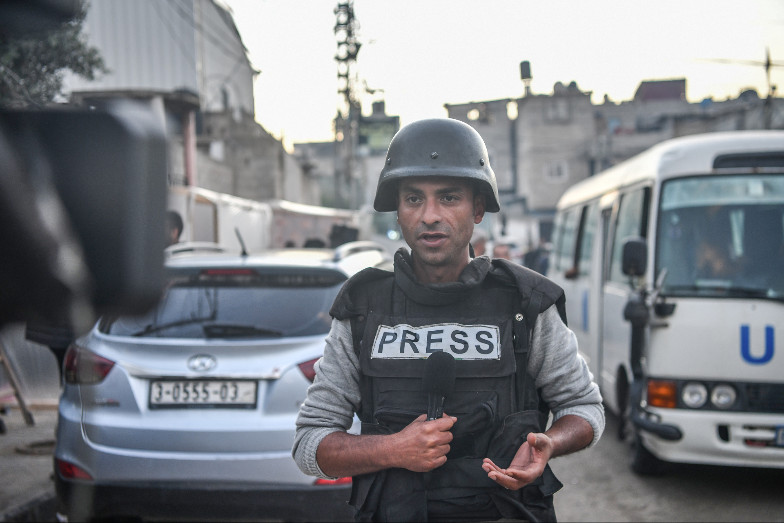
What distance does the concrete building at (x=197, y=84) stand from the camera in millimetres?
18906

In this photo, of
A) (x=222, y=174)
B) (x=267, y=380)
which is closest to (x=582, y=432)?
(x=267, y=380)

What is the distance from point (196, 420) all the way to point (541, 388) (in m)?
1.89

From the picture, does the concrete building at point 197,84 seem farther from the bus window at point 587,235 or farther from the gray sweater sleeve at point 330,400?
the gray sweater sleeve at point 330,400

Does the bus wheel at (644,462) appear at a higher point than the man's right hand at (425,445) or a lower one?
lower

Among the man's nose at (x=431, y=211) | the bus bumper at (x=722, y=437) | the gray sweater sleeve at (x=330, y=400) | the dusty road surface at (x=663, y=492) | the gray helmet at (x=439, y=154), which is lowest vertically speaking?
the dusty road surface at (x=663, y=492)

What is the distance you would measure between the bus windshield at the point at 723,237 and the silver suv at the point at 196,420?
2.81 metres

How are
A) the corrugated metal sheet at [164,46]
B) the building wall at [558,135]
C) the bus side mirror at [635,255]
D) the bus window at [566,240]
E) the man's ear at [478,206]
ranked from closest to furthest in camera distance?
the man's ear at [478,206] → the bus side mirror at [635,255] → the bus window at [566,240] → the corrugated metal sheet at [164,46] → the building wall at [558,135]

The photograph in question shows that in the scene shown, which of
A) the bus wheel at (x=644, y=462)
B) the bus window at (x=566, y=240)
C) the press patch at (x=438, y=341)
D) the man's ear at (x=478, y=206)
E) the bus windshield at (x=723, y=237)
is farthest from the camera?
the bus window at (x=566, y=240)

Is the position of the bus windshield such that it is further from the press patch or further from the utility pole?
the utility pole

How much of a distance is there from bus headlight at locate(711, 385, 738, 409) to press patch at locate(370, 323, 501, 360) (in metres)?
3.42

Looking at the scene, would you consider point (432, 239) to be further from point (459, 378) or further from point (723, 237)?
point (723, 237)

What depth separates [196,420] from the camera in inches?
130

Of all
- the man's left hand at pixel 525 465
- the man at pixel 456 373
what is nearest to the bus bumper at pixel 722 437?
the man at pixel 456 373

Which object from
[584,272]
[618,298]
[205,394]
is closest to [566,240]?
[584,272]
